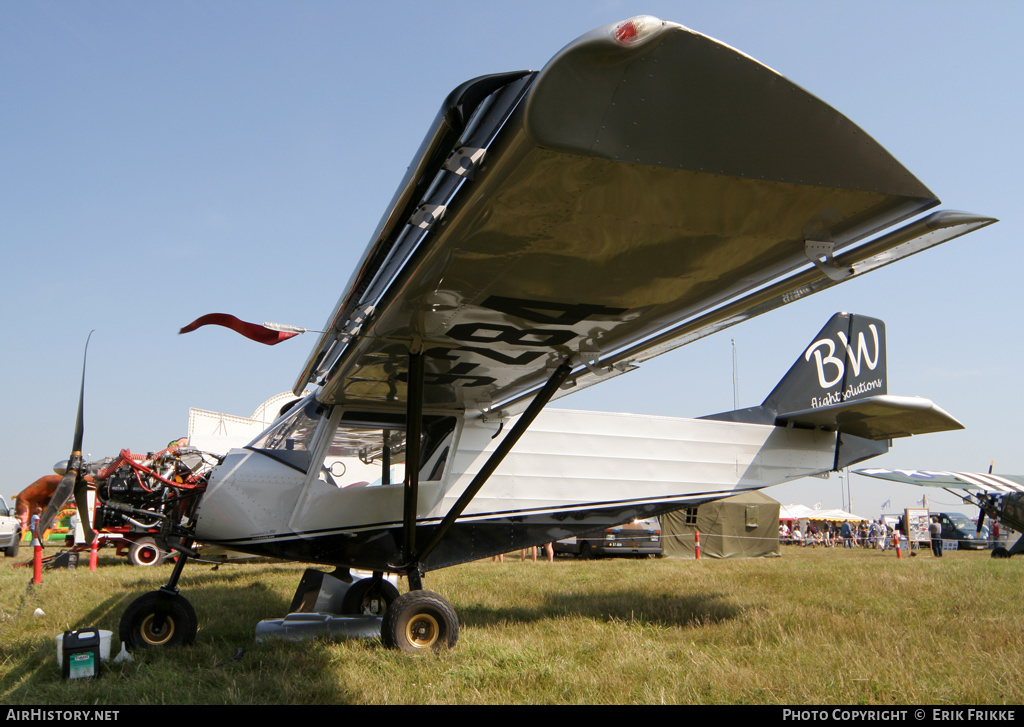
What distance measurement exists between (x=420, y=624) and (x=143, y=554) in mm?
11943

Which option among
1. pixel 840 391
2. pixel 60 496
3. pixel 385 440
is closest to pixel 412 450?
pixel 385 440

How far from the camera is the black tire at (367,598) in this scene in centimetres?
699

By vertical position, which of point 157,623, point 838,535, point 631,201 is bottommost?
point 838,535

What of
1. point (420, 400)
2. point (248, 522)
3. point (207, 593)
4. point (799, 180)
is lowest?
point (207, 593)

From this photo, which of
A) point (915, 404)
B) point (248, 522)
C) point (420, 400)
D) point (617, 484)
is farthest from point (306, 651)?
point (915, 404)

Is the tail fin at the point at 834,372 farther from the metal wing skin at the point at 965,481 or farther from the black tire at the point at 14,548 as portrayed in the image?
the black tire at the point at 14,548

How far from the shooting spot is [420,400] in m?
5.19

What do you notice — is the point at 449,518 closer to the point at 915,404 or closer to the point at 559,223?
the point at 559,223

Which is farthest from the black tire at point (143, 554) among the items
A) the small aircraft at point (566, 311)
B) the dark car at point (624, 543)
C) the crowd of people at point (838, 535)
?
the crowd of people at point (838, 535)

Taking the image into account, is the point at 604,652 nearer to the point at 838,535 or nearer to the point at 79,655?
the point at 79,655

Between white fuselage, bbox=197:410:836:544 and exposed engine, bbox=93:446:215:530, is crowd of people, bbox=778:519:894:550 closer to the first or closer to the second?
white fuselage, bbox=197:410:836:544

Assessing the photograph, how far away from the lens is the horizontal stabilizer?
630cm

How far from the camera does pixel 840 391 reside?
9180 millimetres

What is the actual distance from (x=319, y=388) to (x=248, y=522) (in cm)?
132
